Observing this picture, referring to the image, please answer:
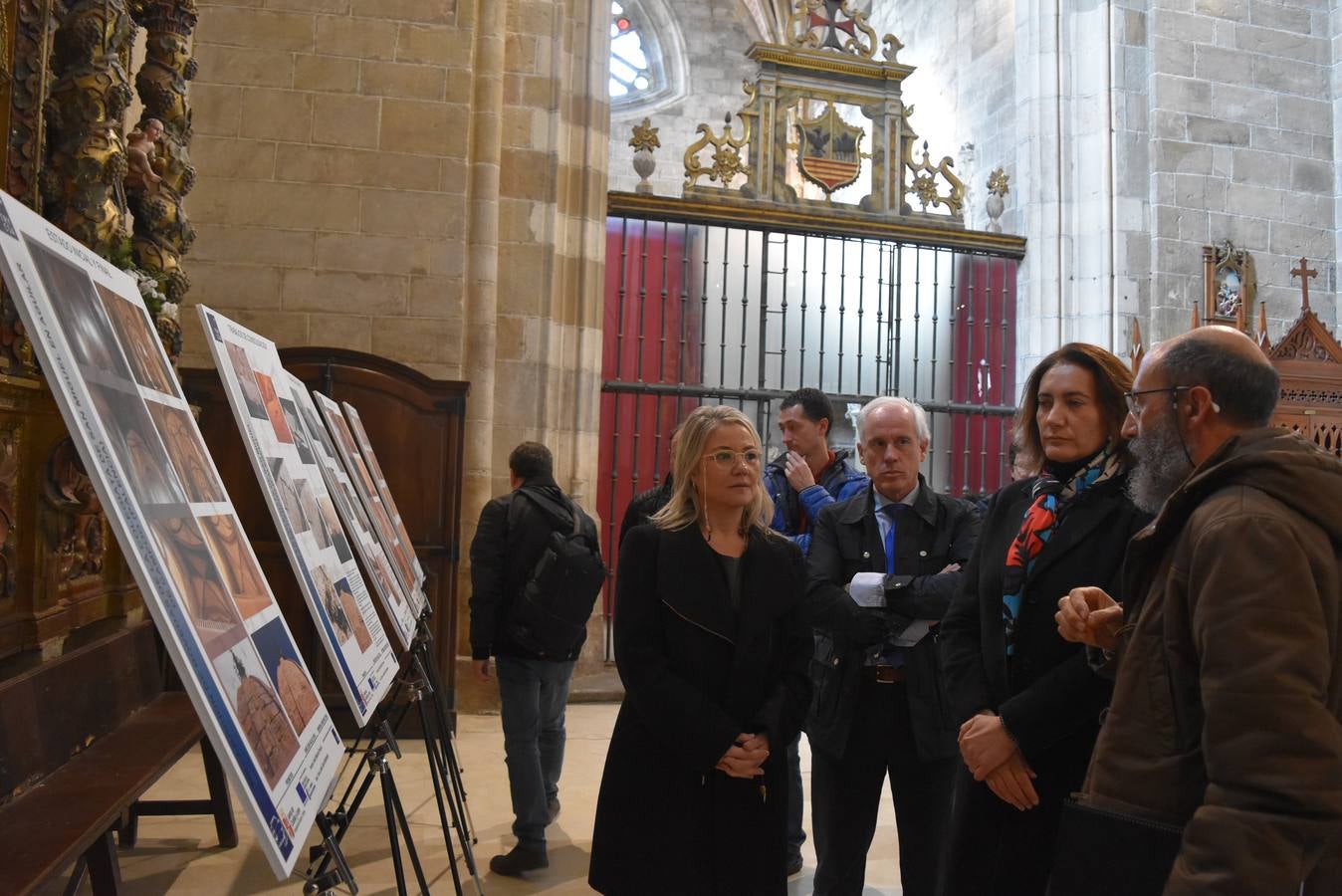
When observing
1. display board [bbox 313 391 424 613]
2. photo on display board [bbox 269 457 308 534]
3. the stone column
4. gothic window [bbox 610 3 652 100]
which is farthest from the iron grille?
gothic window [bbox 610 3 652 100]

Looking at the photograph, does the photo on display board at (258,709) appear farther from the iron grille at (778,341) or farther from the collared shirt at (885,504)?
the iron grille at (778,341)

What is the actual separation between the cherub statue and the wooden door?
5.85ft

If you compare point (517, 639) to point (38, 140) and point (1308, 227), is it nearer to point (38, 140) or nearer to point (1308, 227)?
point (38, 140)

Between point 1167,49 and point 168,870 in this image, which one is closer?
point 168,870

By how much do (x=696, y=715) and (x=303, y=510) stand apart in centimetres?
91

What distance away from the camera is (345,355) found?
18.1ft

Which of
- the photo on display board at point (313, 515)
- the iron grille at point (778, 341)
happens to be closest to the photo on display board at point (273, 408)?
the photo on display board at point (313, 515)

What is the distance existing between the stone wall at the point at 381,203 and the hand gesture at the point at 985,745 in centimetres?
435

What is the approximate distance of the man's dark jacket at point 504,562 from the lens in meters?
3.72

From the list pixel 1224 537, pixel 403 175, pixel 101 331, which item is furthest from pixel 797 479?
pixel 403 175

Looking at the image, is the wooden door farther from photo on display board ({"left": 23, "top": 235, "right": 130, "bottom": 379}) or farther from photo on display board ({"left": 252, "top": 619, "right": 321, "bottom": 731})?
photo on display board ({"left": 23, "top": 235, "right": 130, "bottom": 379})

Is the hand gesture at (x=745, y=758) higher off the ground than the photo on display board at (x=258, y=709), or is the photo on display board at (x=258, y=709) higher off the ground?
the photo on display board at (x=258, y=709)

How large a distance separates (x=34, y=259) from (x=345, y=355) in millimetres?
4316

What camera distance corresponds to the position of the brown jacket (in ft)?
4.23
